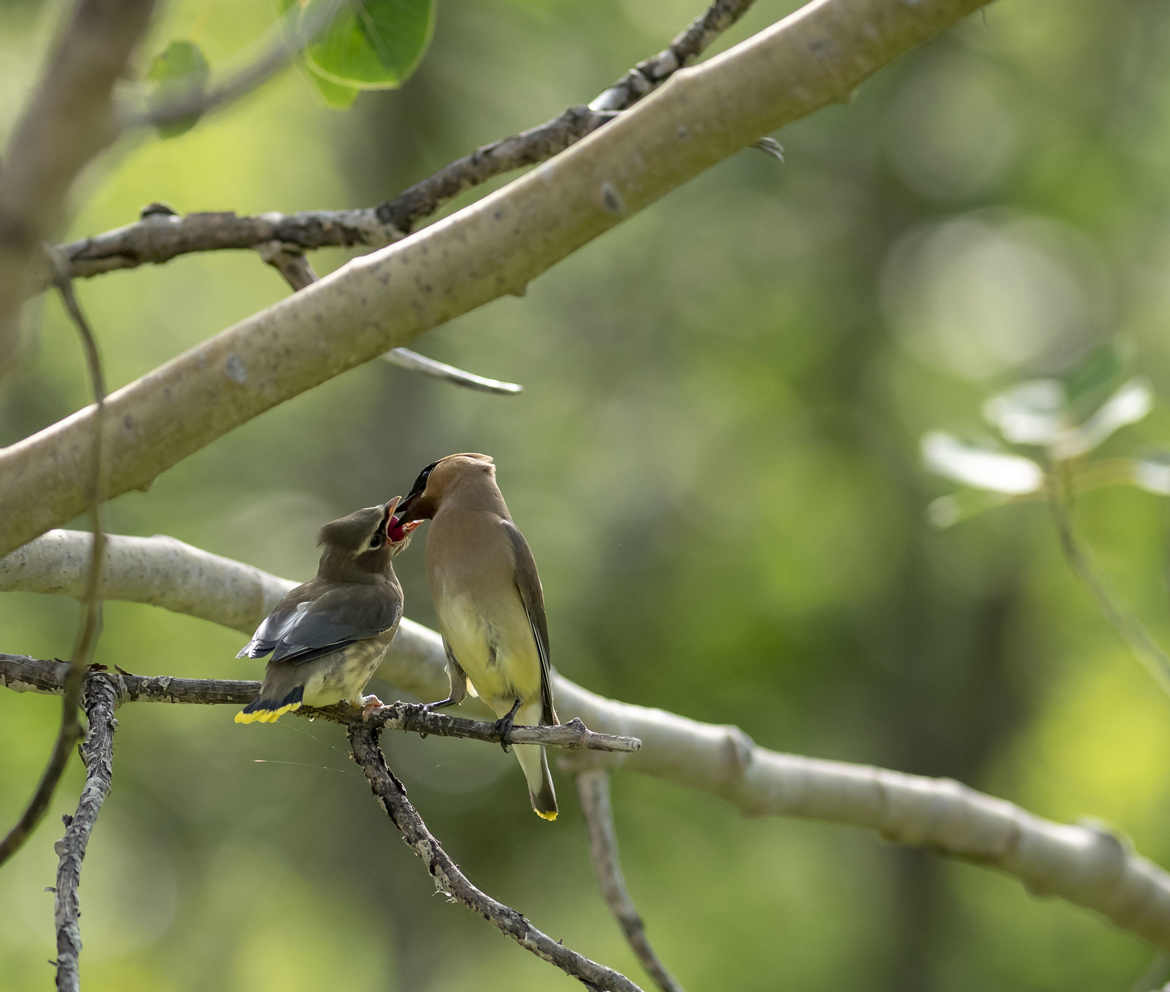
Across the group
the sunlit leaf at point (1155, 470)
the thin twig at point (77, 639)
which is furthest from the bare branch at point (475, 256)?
the sunlit leaf at point (1155, 470)

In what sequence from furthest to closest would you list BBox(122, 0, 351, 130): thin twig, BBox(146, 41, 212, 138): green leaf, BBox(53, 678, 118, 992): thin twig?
1. BBox(146, 41, 212, 138): green leaf
2. BBox(53, 678, 118, 992): thin twig
3. BBox(122, 0, 351, 130): thin twig

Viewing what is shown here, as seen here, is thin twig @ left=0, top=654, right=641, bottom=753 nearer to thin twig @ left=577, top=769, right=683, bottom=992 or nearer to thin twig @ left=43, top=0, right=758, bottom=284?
thin twig @ left=43, top=0, right=758, bottom=284

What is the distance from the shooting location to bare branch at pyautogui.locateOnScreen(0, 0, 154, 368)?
1.13 meters

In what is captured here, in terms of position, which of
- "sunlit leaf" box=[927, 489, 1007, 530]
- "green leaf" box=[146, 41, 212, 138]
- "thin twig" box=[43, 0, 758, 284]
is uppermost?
"green leaf" box=[146, 41, 212, 138]

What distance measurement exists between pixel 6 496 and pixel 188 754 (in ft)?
43.4

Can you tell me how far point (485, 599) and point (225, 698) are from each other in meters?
1.22

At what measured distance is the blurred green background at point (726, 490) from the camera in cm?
1367

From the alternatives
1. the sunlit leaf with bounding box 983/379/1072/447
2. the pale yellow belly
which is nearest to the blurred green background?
the sunlit leaf with bounding box 983/379/1072/447

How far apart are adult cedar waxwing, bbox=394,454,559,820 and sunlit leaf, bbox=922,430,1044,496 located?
5.24ft

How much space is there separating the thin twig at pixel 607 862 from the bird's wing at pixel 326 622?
1.05 meters

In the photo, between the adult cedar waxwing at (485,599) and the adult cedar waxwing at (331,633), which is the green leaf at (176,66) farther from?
the adult cedar waxwing at (485,599)

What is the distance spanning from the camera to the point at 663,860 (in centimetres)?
1396

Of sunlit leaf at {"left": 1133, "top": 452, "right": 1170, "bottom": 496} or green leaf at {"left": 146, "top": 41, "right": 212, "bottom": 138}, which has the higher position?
green leaf at {"left": 146, "top": 41, "right": 212, "bottom": 138}

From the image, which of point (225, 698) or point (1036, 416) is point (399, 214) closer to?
point (225, 698)
